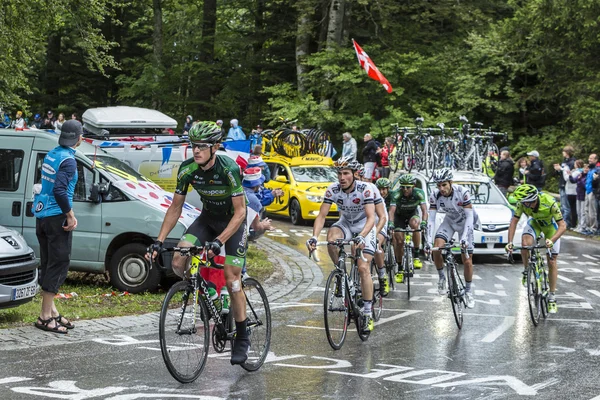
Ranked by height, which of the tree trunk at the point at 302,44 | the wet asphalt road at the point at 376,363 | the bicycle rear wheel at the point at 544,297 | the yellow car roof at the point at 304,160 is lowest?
the wet asphalt road at the point at 376,363

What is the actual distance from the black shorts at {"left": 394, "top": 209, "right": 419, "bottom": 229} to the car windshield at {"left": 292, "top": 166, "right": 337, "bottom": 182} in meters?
11.2

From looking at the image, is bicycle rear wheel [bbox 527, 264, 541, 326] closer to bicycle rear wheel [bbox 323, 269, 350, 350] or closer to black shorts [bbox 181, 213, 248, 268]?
bicycle rear wheel [bbox 323, 269, 350, 350]

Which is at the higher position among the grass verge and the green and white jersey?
the green and white jersey

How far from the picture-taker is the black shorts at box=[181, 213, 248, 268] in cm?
883

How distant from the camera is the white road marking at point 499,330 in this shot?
1155 cm

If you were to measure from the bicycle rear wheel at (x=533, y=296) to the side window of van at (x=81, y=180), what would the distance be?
6092 mm

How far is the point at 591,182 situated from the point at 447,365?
15.8 m

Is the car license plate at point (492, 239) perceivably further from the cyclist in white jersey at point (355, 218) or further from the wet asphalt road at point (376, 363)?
the cyclist in white jersey at point (355, 218)

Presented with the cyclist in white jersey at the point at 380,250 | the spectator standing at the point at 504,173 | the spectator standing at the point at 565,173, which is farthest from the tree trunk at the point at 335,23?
the cyclist in white jersey at the point at 380,250

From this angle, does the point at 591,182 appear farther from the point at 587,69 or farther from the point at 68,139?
the point at 68,139

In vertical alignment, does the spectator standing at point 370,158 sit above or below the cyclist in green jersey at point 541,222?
above

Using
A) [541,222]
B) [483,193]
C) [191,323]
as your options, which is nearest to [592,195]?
[483,193]

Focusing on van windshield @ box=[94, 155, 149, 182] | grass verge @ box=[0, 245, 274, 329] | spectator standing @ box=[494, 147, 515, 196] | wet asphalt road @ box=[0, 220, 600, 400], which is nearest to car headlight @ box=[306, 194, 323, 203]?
spectator standing @ box=[494, 147, 515, 196]

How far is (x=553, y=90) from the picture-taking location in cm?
3778
